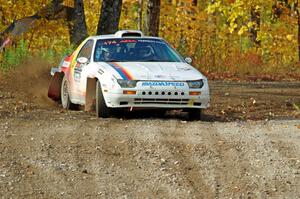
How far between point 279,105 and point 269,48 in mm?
16134

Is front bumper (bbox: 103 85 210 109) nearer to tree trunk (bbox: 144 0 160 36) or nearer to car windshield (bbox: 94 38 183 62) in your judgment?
car windshield (bbox: 94 38 183 62)

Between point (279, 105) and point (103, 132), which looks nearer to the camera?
point (103, 132)

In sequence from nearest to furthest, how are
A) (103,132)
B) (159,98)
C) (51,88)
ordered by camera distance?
1. (103,132)
2. (159,98)
3. (51,88)

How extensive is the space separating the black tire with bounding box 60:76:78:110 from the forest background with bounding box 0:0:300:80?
6.47 meters

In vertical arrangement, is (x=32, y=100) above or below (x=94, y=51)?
below

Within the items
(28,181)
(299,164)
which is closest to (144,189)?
(28,181)

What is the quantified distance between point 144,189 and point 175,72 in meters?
5.76

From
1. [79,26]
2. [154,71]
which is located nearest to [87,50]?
[154,71]

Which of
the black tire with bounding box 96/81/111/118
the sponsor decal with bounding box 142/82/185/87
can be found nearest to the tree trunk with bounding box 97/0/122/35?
the black tire with bounding box 96/81/111/118

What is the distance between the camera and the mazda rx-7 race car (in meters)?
13.9

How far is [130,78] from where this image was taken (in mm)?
13969

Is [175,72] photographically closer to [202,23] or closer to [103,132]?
[103,132]

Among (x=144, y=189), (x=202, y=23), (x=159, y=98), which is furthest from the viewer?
(x=202, y=23)

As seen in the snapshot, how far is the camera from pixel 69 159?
10.1m
